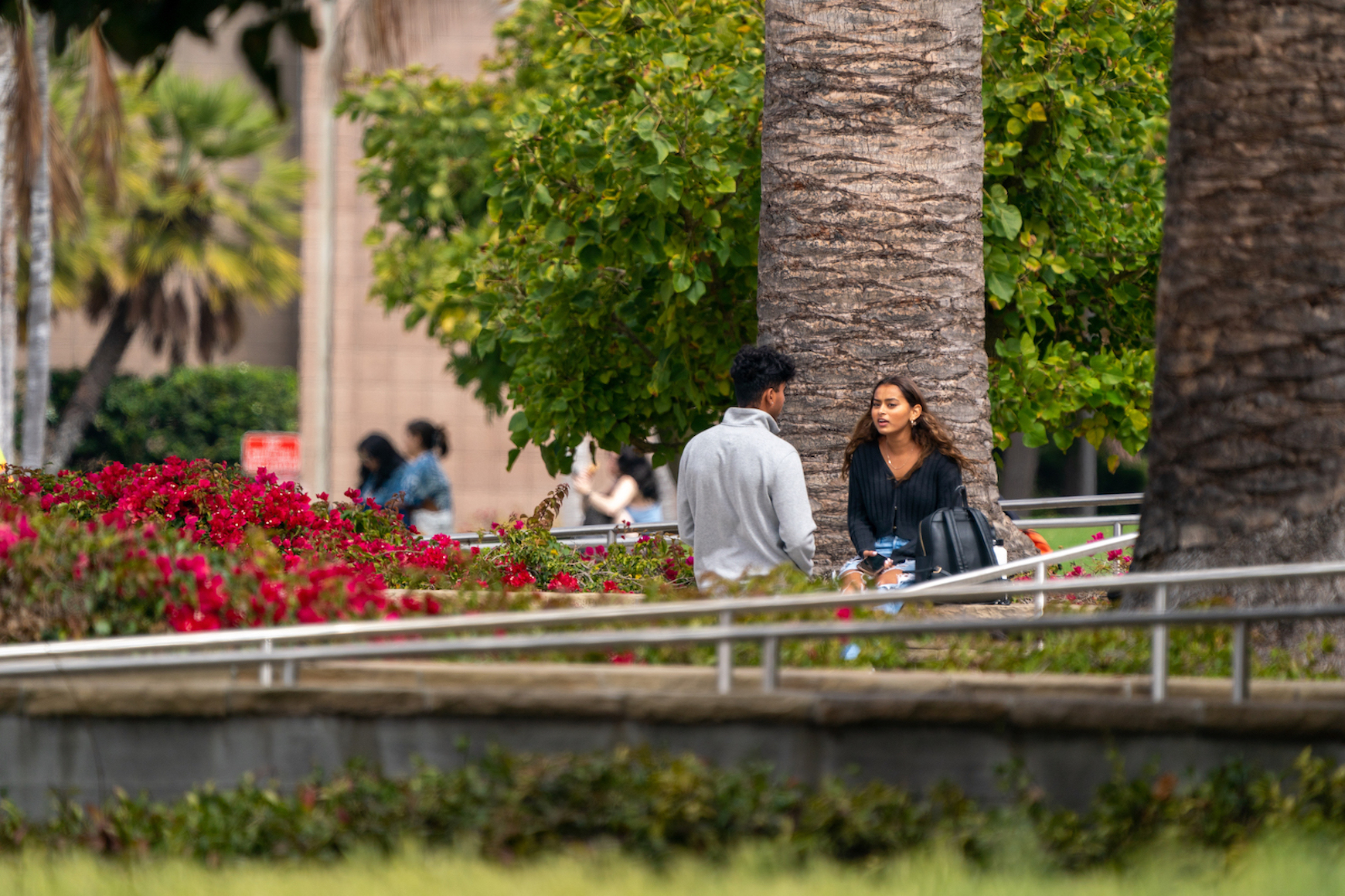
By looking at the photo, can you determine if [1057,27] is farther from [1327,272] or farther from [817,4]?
[1327,272]

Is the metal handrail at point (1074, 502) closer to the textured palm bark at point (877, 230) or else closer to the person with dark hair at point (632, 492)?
the textured palm bark at point (877, 230)

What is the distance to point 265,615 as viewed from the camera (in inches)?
220

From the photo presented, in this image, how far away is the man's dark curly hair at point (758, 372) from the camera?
645cm

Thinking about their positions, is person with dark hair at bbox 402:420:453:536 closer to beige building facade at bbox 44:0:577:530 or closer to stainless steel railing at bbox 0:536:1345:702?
stainless steel railing at bbox 0:536:1345:702

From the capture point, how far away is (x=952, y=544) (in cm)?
656

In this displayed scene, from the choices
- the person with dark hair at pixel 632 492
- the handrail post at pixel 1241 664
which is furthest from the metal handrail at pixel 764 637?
the person with dark hair at pixel 632 492

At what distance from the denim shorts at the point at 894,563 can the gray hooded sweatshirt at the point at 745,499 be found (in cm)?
48

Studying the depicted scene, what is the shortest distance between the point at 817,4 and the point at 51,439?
27.1 metres

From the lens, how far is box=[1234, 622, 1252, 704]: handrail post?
4.52 meters

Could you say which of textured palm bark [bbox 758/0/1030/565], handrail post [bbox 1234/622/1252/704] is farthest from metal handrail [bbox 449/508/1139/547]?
handrail post [bbox 1234/622/1252/704]

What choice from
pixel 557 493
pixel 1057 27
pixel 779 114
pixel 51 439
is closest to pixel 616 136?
pixel 779 114

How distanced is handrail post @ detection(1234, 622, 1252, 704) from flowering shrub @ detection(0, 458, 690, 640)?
2590 mm

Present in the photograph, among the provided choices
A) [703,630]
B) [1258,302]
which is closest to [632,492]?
[1258,302]

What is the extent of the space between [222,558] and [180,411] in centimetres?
2755
